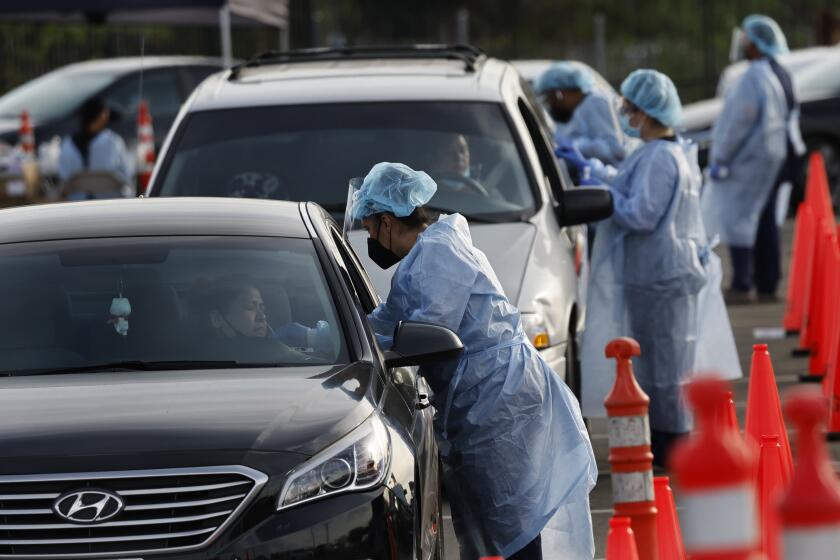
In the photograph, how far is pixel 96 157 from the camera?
52.3ft

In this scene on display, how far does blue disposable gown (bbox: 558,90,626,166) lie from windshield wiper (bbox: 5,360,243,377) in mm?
6388

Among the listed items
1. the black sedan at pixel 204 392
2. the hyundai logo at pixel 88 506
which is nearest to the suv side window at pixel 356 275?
the black sedan at pixel 204 392

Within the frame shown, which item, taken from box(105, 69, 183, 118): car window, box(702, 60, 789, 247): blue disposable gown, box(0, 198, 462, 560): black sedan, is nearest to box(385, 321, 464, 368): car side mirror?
box(0, 198, 462, 560): black sedan

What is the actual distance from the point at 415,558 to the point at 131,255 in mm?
1440

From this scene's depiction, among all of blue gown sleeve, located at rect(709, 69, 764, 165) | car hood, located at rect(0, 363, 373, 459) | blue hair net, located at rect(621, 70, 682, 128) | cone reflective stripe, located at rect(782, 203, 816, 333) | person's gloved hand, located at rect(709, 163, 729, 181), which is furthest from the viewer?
person's gloved hand, located at rect(709, 163, 729, 181)

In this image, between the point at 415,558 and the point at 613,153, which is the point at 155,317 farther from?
the point at 613,153

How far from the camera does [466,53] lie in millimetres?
9805

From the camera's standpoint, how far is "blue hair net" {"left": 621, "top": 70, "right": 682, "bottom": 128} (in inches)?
331

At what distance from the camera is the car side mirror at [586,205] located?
815cm

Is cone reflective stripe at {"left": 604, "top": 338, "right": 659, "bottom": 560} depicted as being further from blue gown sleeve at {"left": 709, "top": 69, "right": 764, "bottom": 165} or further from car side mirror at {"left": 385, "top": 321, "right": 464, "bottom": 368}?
blue gown sleeve at {"left": 709, "top": 69, "right": 764, "bottom": 165}

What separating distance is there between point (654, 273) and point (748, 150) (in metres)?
6.21

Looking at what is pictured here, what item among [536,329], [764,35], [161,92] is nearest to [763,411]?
[536,329]

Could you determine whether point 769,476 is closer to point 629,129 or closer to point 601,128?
point 629,129

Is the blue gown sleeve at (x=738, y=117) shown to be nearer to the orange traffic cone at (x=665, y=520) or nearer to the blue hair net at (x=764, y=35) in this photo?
the blue hair net at (x=764, y=35)
